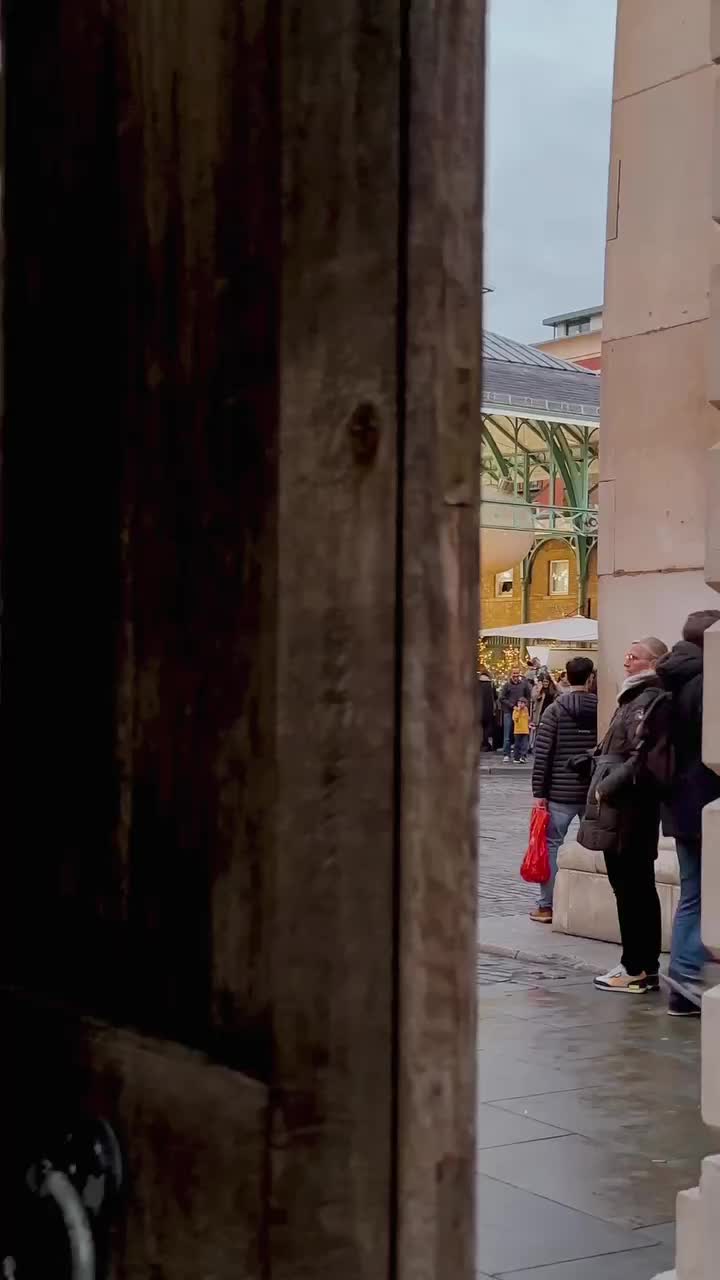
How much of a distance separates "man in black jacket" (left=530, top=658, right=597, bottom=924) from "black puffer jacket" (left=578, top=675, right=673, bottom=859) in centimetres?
201

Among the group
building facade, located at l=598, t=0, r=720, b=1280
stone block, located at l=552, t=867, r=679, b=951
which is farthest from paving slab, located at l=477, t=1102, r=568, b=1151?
stone block, located at l=552, t=867, r=679, b=951

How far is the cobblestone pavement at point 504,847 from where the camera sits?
11.7 meters

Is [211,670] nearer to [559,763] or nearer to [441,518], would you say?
[441,518]

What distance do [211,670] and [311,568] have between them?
0.42ft

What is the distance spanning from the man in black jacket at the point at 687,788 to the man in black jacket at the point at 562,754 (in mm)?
2299

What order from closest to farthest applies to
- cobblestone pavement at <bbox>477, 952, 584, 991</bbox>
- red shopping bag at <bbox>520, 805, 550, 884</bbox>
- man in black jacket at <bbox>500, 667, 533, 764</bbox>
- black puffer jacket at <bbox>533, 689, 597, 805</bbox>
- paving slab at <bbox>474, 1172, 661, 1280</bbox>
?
paving slab at <bbox>474, 1172, 661, 1280</bbox>, cobblestone pavement at <bbox>477, 952, 584, 991</bbox>, black puffer jacket at <bbox>533, 689, 597, 805</bbox>, red shopping bag at <bbox>520, 805, 550, 884</bbox>, man in black jacket at <bbox>500, 667, 533, 764</bbox>

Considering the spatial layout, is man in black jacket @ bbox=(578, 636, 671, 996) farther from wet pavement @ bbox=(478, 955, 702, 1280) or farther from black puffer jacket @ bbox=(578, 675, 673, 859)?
wet pavement @ bbox=(478, 955, 702, 1280)

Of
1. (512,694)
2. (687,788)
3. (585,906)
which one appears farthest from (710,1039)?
(512,694)

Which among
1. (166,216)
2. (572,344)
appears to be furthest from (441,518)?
(572,344)

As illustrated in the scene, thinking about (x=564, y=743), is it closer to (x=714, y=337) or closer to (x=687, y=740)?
(x=687, y=740)

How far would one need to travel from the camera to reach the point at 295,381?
1.04 m

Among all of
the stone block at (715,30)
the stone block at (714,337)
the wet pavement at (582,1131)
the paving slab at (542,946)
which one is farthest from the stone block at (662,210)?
the stone block at (714,337)

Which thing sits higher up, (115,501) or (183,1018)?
(115,501)

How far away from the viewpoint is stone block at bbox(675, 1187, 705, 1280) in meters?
3.73
